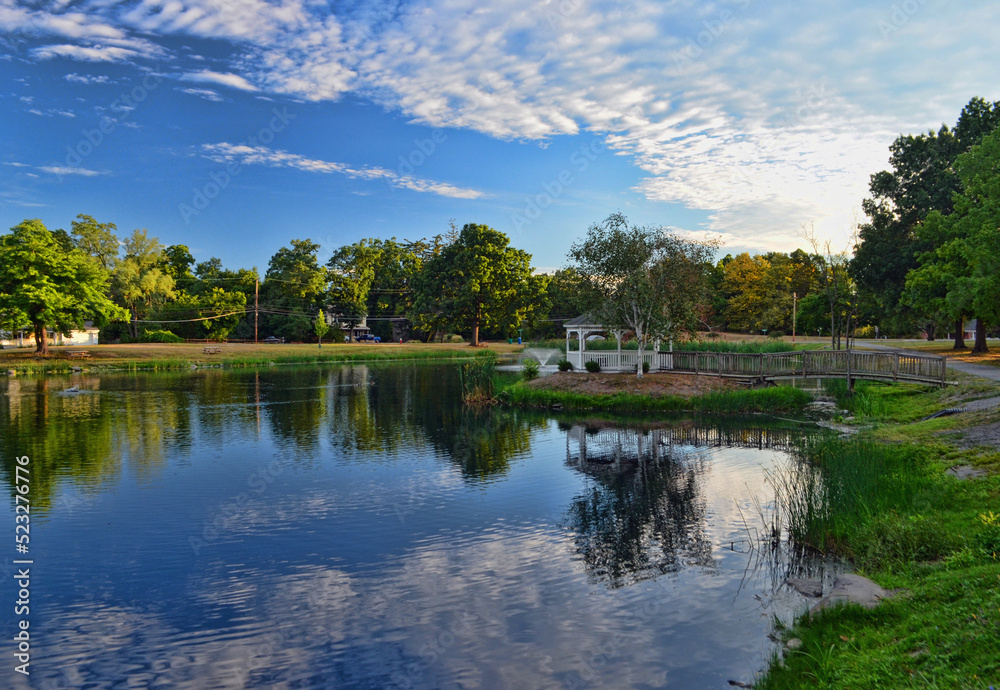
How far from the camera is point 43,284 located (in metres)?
55.1

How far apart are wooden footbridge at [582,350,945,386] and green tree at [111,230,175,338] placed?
68.4 meters

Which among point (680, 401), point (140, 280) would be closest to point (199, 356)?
point (140, 280)

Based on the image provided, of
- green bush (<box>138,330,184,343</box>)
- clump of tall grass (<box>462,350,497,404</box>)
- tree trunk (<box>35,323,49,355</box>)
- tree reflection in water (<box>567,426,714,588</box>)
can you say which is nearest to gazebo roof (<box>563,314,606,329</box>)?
clump of tall grass (<box>462,350,497,404</box>)

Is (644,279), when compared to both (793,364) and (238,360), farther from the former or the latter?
(238,360)

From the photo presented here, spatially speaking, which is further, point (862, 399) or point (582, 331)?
point (582, 331)

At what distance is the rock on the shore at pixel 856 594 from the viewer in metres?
7.15

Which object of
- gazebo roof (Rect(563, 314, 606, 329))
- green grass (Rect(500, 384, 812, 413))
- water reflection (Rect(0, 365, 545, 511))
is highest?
gazebo roof (Rect(563, 314, 606, 329))

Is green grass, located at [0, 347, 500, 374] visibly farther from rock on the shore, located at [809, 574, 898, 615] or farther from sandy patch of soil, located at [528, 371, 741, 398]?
rock on the shore, located at [809, 574, 898, 615]

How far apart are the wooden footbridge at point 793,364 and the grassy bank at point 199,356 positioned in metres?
38.8

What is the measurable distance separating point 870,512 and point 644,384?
19742 mm

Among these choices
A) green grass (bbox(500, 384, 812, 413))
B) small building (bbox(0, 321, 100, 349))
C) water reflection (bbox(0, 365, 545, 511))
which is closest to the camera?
water reflection (bbox(0, 365, 545, 511))

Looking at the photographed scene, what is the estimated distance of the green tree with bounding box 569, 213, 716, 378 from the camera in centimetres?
2972

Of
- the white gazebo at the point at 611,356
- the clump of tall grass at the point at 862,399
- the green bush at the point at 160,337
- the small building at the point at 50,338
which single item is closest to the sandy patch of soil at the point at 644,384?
the white gazebo at the point at 611,356

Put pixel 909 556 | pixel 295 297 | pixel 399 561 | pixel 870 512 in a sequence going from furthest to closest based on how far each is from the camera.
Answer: pixel 295 297 → pixel 399 561 → pixel 870 512 → pixel 909 556
